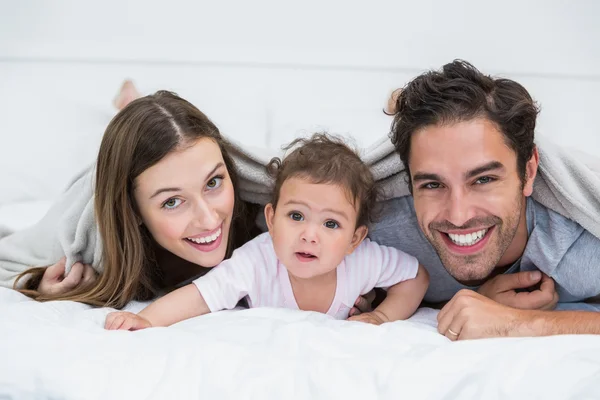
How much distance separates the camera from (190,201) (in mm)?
1527

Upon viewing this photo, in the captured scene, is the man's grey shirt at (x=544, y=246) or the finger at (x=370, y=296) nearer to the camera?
the man's grey shirt at (x=544, y=246)

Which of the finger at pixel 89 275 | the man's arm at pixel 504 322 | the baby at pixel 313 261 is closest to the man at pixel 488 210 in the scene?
the man's arm at pixel 504 322

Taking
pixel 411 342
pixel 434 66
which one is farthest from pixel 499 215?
pixel 434 66

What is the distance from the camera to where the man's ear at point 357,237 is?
156 cm

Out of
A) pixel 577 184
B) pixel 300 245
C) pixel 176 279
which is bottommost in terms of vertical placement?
pixel 176 279

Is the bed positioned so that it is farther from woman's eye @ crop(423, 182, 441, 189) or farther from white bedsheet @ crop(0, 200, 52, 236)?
woman's eye @ crop(423, 182, 441, 189)

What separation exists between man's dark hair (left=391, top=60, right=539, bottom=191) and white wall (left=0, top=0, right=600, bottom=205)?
1.07 metres

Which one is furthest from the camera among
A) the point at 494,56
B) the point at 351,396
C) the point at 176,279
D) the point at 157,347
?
the point at 494,56

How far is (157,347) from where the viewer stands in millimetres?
1218

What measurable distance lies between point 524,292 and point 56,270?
1062 mm

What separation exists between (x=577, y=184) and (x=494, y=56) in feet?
4.35

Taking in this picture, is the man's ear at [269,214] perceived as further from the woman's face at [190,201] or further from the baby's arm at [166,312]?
the baby's arm at [166,312]

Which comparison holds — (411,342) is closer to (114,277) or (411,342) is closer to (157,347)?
(157,347)

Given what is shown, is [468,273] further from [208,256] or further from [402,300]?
[208,256]
